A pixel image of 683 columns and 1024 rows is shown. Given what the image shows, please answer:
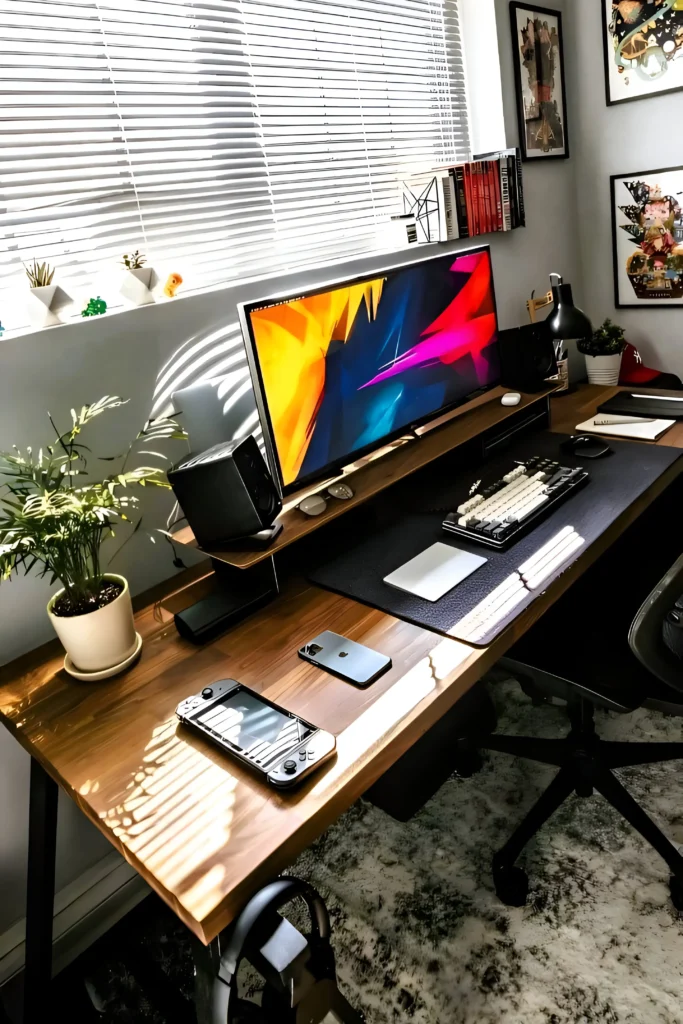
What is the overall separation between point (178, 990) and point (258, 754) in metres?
0.77

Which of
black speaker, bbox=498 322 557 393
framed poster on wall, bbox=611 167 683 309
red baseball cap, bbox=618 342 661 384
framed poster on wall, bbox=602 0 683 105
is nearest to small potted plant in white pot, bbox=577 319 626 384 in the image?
red baseball cap, bbox=618 342 661 384

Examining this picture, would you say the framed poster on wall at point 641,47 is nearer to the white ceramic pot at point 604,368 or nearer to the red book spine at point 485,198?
the red book spine at point 485,198

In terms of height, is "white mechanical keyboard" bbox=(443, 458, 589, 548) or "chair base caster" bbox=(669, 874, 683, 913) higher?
"white mechanical keyboard" bbox=(443, 458, 589, 548)

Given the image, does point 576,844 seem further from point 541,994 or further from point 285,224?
point 285,224

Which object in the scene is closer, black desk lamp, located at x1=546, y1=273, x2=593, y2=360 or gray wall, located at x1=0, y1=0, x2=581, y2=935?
gray wall, located at x1=0, y1=0, x2=581, y2=935

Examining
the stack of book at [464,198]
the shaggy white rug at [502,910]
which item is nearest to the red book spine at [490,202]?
the stack of book at [464,198]

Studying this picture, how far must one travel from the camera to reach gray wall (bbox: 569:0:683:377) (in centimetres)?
232

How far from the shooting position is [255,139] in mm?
1695

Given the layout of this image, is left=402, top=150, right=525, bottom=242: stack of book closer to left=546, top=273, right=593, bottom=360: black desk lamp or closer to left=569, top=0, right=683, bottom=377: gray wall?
left=546, top=273, right=593, bottom=360: black desk lamp

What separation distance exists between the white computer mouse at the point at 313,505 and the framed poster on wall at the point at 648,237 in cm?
175

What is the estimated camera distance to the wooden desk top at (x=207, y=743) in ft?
2.71

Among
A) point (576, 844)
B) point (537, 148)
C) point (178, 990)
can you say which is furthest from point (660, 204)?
point (178, 990)

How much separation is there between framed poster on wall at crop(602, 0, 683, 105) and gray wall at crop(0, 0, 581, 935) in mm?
1500

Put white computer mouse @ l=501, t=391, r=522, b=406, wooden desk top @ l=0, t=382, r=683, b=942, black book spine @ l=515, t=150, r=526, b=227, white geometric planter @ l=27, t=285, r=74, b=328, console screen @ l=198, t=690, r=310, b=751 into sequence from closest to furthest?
wooden desk top @ l=0, t=382, r=683, b=942
console screen @ l=198, t=690, r=310, b=751
white geometric planter @ l=27, t=285, r=74, b=328
white computer mouse @ l=501, t=391, r=522, b=406
black book spine @ l=515, t=150, r=526, b=227
